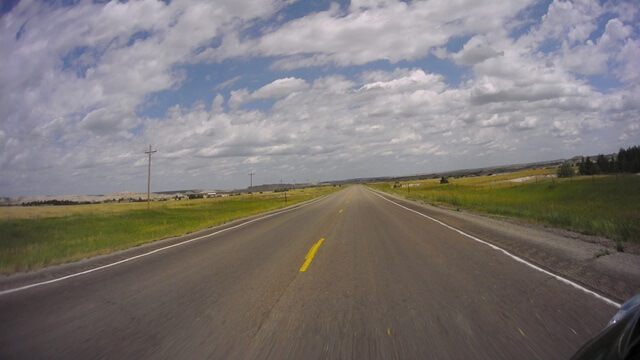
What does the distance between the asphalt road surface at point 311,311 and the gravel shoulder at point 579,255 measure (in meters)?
0.52

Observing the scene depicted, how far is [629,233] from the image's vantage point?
1119cm

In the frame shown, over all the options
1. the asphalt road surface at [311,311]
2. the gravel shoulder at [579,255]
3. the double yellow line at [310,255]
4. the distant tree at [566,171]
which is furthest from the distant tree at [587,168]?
the asphalt road surface at [311,311]

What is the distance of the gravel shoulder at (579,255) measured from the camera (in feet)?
20.5

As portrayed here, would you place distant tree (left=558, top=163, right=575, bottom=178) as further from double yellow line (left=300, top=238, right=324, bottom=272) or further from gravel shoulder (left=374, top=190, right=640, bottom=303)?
double yellow line (left=300, top=238, right=324, bottom=272)

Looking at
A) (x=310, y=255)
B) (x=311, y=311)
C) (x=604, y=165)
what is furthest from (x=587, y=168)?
(x=311, y=311)

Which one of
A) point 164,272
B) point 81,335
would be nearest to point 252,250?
point 164,272

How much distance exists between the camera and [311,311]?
538 centimetres

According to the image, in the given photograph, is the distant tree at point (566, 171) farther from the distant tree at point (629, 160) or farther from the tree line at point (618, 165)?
the distant tree at point (629, 160)

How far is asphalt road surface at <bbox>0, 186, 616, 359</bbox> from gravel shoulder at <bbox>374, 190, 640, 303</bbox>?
20.3 inches

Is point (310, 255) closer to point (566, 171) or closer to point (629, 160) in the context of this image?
point (566, 171)

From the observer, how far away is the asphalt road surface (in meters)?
4.13

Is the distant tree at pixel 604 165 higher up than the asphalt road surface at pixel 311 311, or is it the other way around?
the distant tree at pixel 604 165

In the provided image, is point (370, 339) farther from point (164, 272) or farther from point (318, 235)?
point (318, 235)

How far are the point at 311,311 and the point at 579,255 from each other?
656 centimetres
